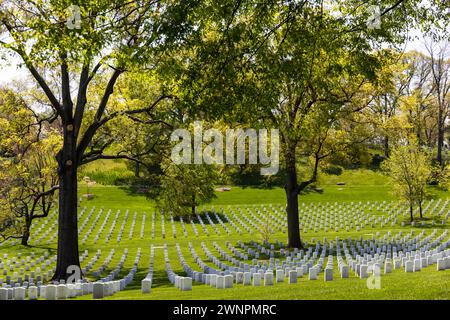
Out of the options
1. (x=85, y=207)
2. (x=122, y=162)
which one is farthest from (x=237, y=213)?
(x=122, y=162)

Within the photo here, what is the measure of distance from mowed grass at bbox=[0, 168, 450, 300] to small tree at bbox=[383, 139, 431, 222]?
10.6 ft

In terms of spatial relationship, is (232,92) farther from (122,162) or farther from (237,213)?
(122,162)

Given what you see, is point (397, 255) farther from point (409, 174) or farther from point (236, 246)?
point (409, 174)

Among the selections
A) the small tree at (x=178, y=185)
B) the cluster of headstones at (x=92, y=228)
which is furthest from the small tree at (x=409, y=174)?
the cluster of headstones at (x=92, y=228)

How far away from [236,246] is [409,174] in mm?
17787

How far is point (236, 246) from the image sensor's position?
27859 mm

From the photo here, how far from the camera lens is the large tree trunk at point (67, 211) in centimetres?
1767

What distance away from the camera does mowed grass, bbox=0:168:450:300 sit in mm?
9906

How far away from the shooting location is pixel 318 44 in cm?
1116

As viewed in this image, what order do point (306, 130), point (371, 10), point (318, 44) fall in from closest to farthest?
point (318, 44) < point (371, 10) < point (306, 130)

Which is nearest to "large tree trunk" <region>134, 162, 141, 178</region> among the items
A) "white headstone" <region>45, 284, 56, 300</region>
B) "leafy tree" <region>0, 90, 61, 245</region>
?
"leafy tree" <region>0, 90, 61, 245</region>

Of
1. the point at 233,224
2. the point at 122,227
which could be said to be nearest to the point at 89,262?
the point at 122,227

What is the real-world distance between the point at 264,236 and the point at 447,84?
4549cm
